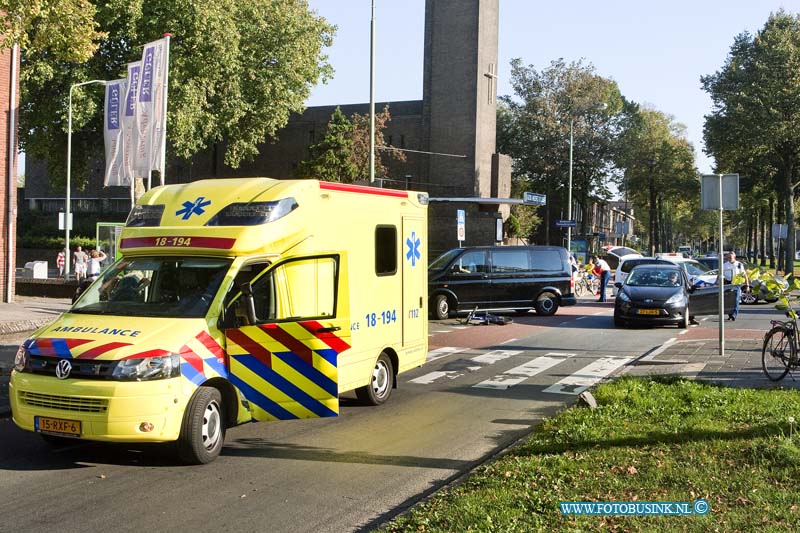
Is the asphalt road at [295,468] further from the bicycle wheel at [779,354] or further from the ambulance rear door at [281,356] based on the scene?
the bicycle wheel at [779,354]

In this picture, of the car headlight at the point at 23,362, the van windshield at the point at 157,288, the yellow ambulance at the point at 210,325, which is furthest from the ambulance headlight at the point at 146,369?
the car headlight at the point at 23,362

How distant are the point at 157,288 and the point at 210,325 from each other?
79cm

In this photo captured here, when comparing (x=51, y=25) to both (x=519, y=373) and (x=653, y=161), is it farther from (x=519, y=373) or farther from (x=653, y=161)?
(x=653, y=161)

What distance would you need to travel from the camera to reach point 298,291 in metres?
8.45

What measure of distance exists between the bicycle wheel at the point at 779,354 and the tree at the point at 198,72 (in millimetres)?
29019

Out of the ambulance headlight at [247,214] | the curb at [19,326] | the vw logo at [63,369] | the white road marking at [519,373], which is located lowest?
the white road marking at [519,373]

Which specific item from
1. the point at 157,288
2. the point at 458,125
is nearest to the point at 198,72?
the point at 458,125

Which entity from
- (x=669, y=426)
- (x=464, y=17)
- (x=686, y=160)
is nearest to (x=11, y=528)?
(x=669, y=426)

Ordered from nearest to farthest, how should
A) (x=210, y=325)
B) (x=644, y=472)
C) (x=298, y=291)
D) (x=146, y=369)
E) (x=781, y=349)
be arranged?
1. (x=644, y=472)
2. (x=146, y=369)
3. (x=210, y=325)
4. (x=298, y=291)
5. (x=781, y=349)

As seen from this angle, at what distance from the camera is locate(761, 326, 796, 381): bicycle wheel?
37.7 feet

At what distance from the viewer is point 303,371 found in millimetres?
7895

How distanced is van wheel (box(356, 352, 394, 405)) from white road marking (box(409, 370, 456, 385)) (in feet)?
5.79

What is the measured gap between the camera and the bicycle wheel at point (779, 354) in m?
11.5

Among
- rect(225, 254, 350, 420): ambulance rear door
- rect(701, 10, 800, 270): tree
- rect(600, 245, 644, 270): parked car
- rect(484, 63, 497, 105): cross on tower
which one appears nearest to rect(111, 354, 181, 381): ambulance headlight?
rect(225, 254, 350, 420): ambulance rear door
